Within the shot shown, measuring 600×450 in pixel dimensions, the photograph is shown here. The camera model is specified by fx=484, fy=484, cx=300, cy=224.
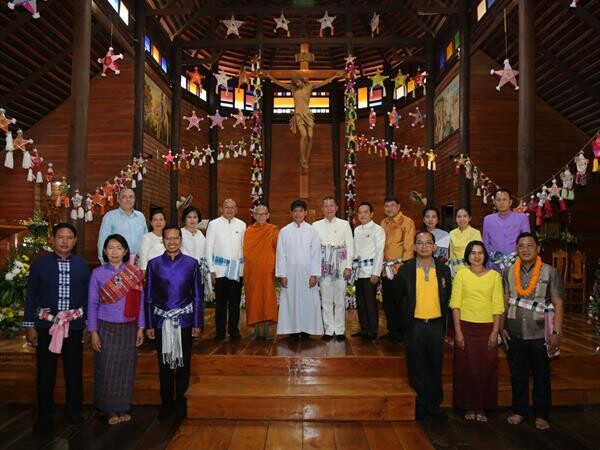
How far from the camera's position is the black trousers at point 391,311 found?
512 cm

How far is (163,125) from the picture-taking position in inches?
507

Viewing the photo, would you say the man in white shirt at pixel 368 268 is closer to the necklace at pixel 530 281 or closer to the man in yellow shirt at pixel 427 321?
the man in yellow shirt at pixel 427 321

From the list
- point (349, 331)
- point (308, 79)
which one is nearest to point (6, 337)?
point (349, 331)

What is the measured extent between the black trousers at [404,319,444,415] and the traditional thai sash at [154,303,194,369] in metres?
1.84

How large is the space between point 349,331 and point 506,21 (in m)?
7.02

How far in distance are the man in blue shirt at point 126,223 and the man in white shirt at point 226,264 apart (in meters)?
0.71

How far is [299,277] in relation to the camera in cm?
514

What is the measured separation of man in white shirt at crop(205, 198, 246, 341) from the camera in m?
A: 5.12

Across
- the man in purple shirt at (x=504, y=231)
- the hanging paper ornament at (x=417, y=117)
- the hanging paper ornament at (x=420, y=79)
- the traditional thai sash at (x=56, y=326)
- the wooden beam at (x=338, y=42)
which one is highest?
the wooden beam at (x=338, y=42)

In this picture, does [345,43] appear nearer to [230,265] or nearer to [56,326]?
[230,265]

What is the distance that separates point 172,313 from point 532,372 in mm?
2847

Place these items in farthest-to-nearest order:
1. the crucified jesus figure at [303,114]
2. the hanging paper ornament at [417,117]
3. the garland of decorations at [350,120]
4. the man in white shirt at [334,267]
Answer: the hanging paper ornament at [417,117]
the garland of decorations at [350,120]
the crucified jesus figure at [303,114]
the man in white shirt at [334,267]

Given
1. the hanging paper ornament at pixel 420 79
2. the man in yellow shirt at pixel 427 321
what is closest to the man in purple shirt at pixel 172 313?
the man in yellow shirt at pixel 427 321

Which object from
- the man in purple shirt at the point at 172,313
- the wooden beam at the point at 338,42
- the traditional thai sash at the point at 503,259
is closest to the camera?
the man in purple shirt at the point at 172,313
